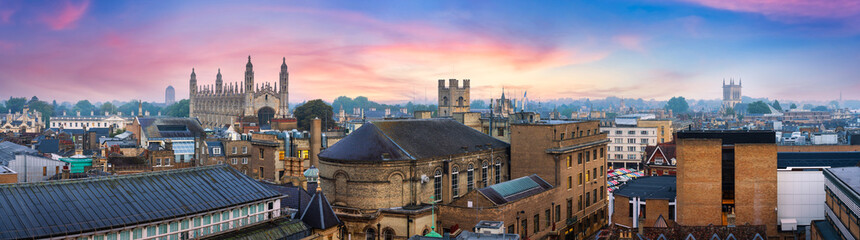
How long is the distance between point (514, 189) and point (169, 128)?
243ft

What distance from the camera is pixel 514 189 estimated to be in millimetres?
49469

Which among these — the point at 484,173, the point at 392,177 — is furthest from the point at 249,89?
the point at 392,177

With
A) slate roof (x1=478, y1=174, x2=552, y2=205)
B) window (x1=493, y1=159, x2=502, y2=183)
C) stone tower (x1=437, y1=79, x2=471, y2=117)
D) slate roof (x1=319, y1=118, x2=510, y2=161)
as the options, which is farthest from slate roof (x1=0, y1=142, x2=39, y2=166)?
stone tower (x1=437, y1=79, x2=471, y2=117)

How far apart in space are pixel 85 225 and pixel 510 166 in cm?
3954

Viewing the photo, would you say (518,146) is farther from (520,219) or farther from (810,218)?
(810,218)

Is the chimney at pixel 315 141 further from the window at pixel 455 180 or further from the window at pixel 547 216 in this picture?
→ the window at pixel 547 216

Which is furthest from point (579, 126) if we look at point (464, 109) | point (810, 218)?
point (464, 109)

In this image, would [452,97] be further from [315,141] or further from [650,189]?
[650,189]

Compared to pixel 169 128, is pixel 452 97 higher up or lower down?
higher up

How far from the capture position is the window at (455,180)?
168 ft

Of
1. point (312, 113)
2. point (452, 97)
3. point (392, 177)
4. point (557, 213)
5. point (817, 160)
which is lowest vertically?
point (557, 213)

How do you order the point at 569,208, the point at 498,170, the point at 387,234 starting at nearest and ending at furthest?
the point at 387,234, the point at 569,208, the point at 498,170

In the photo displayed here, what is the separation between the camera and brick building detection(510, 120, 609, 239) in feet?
178

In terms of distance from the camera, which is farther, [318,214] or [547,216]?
[547,216]
